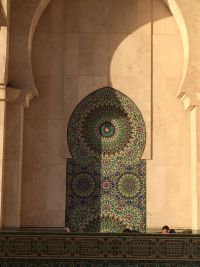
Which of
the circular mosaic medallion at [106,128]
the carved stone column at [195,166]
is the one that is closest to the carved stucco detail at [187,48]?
the carved stone column at [195,166]

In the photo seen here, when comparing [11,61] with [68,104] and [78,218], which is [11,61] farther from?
[78,218]

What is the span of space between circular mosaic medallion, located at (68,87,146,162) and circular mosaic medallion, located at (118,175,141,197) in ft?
0.74

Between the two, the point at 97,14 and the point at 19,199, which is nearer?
the point at 19,199

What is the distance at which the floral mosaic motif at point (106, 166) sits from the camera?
25.3ft

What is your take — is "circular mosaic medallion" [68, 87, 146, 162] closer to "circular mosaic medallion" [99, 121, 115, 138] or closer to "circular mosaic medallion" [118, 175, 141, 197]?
"circular mosaic medallion" [99, 121, 115, 138]

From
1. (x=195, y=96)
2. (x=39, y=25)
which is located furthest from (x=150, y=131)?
(x=39, y=25)

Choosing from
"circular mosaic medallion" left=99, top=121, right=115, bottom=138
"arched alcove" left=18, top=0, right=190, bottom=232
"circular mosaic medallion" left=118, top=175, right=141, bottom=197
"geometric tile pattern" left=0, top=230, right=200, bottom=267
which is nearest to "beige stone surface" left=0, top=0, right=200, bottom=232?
"arched alcove" left=18, top=0, right=190, bottom=232

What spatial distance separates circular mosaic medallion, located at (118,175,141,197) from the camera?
7.77 metres

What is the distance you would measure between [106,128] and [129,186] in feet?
2.30

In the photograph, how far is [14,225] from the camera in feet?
24.1

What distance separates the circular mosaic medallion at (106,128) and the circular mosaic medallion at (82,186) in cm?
21

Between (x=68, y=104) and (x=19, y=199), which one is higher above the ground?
(x=68, y=104)

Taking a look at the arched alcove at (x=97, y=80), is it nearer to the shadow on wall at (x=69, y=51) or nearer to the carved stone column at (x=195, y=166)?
the shadow on wall at (x=69, y=51)

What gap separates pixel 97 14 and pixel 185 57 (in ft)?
3.70
